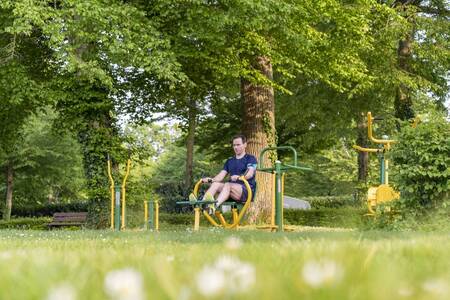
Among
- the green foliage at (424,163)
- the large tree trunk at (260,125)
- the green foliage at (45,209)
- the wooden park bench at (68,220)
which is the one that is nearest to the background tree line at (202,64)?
the large tree trunk at (260,125)

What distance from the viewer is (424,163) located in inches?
352

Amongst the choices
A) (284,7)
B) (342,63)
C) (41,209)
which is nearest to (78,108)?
(284,7)

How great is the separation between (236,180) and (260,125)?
20.6 ft

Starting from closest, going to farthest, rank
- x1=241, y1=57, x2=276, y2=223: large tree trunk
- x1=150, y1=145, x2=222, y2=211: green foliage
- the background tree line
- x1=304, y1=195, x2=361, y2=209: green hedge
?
the background tree line, x1=241, y1=57, x2=276, y2=223: large tree trunk, x1=150, y1=145, x2=222, y2=211: green foliage, x1=304, y1=195, x2=361, y2=209: green hedge

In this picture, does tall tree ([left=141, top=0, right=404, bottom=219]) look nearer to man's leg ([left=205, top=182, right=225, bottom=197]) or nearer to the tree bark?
the tree bark

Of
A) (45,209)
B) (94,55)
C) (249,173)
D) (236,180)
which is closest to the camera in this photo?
(249,173)

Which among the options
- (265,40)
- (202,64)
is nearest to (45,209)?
(202,64)

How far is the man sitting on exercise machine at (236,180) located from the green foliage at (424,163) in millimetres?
2471

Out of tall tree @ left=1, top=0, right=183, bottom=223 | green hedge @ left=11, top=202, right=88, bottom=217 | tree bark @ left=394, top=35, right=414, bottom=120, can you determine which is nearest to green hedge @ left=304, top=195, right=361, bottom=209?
green hedge @ left=11, top=202, right=88, bottom=217

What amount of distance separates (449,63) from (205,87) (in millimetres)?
7748

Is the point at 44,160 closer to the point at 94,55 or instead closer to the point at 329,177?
the point at 94,55

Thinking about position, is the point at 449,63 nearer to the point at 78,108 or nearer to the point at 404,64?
the point at 404,64

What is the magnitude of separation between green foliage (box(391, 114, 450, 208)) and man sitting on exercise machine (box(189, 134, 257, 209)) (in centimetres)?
247

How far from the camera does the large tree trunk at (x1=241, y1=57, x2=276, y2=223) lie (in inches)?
669
